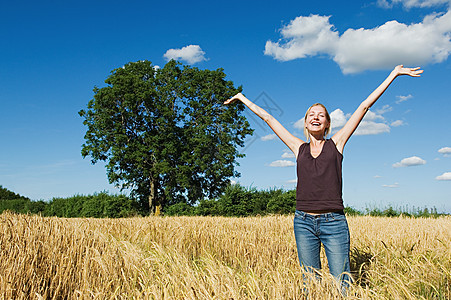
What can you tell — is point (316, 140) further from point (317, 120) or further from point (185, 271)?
point (185, 271)

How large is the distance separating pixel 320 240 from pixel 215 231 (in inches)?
132

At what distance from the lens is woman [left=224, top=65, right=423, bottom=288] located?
3.11 meters

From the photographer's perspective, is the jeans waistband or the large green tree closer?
the jeans waistband

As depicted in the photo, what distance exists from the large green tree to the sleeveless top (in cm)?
1749

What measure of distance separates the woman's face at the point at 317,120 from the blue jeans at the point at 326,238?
813 millimetres

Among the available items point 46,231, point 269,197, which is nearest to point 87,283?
point 46,231

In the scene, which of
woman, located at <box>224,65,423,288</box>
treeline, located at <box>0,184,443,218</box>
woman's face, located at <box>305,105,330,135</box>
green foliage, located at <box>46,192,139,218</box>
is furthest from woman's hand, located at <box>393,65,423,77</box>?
green foliage, located at <box>46,192,139,218</box>

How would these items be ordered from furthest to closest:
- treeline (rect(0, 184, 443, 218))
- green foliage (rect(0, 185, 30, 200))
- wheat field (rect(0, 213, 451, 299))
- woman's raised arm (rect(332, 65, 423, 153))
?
green foliage (rect(0, 185, 30, 200)) < treeline (rect(0, 184, 443, 218)) < woman's raised arm (rect(332, 65, 423, 153)) < wheat field (rect(0, 213, 451, 299))

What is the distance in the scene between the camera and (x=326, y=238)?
10.2 feet

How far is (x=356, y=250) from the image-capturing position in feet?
17.5

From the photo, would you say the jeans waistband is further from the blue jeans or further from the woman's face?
the woman's face

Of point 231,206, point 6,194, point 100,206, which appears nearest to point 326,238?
point 231,206

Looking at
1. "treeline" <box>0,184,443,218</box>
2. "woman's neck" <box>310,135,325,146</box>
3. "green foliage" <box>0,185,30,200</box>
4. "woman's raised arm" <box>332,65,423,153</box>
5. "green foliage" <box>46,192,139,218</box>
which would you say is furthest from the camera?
"green foliage" <box>0,185,30,200</box>

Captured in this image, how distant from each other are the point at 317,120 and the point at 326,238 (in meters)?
→ 1.11
